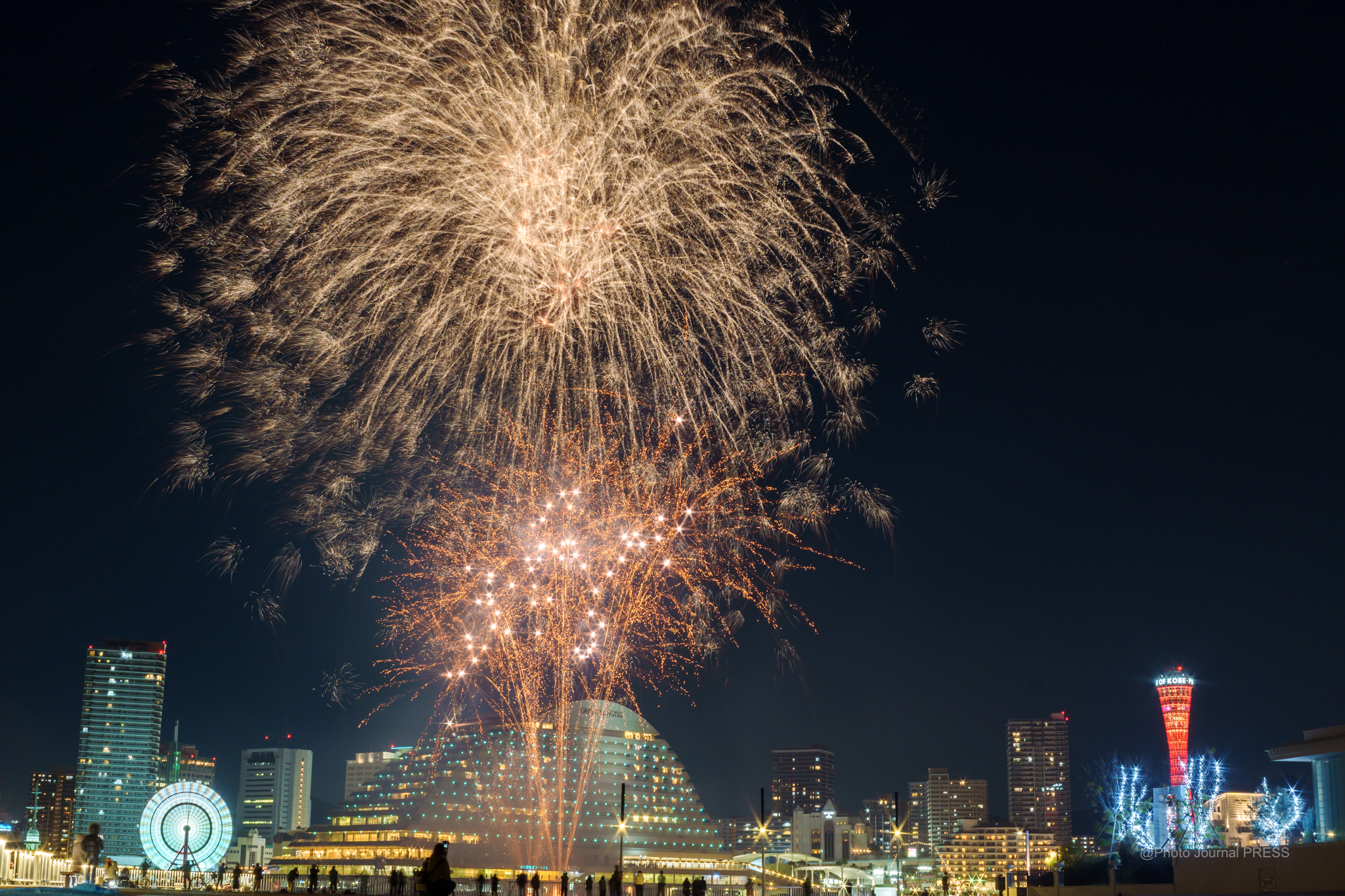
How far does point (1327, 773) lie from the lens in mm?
51219

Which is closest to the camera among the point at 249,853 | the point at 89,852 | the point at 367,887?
the point at 89,852

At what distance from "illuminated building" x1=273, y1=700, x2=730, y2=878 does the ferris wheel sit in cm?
2812

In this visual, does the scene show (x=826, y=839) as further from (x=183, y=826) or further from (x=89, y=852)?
(x=89, y=852)

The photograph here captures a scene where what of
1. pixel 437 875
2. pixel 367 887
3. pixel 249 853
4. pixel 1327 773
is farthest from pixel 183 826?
pixel 249 853

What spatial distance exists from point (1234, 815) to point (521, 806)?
69496mm

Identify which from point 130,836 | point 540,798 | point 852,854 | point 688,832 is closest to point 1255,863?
point 540,798

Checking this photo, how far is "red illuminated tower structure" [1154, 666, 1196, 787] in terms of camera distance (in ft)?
326

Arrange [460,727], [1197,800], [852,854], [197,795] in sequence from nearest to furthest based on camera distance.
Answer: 1. [197,795]
2. [460,727]
3. [1197,800]
4. [852,854]

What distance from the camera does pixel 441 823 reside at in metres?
84.1

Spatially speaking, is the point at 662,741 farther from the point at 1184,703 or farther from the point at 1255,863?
the point at 1255,863

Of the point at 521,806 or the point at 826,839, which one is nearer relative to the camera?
the point at 521,806

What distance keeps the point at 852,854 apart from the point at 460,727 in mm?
99397

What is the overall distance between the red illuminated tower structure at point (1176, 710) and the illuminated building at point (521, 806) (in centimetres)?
3899

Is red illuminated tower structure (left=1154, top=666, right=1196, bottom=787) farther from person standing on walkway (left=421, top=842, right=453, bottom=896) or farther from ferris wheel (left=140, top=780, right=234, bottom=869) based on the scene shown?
person standing on walkway (left=421, top=842, right=453, bottom=896)
